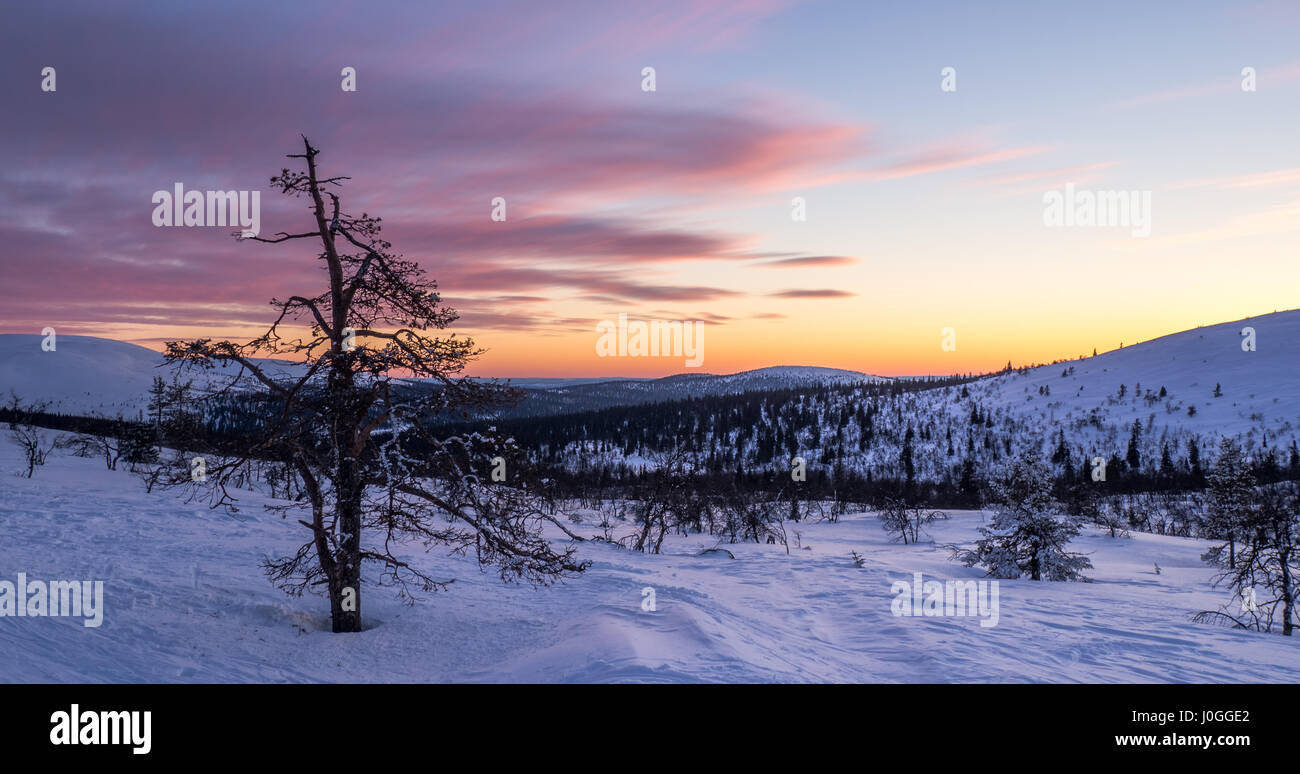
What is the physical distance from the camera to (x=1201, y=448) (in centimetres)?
9656

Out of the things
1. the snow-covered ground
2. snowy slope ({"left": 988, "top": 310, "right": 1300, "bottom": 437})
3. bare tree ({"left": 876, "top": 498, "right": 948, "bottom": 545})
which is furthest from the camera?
snowy slope ({"left": 988, "top": 310, "right": 1300, "bottom": 437})

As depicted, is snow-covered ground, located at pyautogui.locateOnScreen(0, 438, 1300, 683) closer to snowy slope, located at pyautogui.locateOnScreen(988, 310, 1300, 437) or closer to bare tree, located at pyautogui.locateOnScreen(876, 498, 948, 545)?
bare tree, located at pyautogui.locateOnScreen(876, 498, 948, 545)

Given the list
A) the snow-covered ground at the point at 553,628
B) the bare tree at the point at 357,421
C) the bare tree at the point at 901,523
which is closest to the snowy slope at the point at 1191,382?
the bare tree at the point at 901,523

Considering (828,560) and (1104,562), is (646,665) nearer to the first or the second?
(828,560)

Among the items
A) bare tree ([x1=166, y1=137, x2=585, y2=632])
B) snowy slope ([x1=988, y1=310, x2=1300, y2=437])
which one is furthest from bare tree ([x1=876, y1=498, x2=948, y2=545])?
snowy slope ([x1=988, y1=310, x2=1300, y2=437])

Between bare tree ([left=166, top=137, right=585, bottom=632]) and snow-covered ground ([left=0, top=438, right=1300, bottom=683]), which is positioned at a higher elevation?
bare tree ([left=166, top=137, right=585, bottom=632])

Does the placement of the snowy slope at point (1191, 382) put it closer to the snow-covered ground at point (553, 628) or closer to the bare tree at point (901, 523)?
the bare tree at point (901, 523)

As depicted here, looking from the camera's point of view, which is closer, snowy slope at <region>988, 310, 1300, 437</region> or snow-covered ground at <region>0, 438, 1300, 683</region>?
snow-covered ground at <region>0, 438, 1300, 683</region>

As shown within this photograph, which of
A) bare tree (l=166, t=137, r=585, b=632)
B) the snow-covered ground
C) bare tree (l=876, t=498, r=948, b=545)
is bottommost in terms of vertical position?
bare tree (l=876, t=498, r=948, b=545)

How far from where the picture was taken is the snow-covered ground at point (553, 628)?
29.0ft

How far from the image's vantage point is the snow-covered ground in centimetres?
884

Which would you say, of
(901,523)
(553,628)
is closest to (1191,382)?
(901,523)
